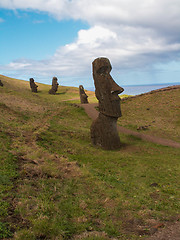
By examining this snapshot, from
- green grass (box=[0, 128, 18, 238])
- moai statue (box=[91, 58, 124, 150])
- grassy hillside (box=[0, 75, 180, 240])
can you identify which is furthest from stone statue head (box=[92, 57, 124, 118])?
green grass (box=[0, 128, 18, 238])

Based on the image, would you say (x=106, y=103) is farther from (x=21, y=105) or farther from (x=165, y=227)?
(x=21, y=105)

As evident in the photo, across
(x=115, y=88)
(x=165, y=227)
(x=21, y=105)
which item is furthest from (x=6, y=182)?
(x=21, y=105)

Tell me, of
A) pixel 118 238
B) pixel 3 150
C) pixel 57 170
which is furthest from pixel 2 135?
pixel 118 238

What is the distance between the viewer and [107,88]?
15.8m

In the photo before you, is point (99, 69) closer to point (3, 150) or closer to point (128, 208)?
point (3, 150)

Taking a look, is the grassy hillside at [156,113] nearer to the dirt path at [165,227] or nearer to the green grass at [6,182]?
the dirt path at [165,227]

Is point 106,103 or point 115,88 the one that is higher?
point 115,88

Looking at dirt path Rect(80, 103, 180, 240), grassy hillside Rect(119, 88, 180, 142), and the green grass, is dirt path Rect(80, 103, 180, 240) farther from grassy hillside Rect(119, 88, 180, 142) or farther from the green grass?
the green grass

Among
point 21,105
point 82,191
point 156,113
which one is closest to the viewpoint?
point 82,191

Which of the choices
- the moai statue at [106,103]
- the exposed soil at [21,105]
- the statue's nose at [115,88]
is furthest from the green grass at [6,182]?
the exposed soil at [21,105]

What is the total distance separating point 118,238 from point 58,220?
1768 mm

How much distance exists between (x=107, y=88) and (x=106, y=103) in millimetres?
1214

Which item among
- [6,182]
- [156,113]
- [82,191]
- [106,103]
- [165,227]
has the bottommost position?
[165,227]

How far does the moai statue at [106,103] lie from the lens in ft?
51.9
